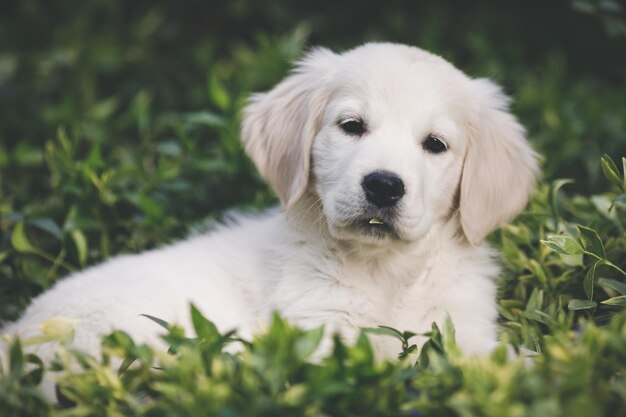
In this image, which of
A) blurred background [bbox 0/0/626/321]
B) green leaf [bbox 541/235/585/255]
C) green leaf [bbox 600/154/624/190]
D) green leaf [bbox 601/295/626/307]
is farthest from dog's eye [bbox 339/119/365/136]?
blurred background [bbox 0/0/626/321]

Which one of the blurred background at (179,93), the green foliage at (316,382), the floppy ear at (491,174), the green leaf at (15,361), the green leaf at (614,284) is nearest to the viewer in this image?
the green foliage at (316,382)

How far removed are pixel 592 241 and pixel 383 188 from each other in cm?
92

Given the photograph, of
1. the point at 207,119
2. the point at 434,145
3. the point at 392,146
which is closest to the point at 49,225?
the point at 207,119

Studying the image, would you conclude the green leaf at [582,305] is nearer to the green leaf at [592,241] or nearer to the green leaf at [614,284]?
the green leaf at [614,284]

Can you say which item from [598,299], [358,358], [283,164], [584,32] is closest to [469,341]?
[598,299]

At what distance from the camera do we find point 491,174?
3.52m

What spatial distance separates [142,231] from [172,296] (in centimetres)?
108

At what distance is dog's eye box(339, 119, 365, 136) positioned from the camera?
11.0ft

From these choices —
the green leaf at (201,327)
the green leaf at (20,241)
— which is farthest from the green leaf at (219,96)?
the green leaf at (201,327)

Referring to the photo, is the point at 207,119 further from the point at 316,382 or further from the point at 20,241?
the point at 316,382

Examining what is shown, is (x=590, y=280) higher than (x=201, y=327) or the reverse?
higher

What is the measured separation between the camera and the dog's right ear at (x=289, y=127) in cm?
350

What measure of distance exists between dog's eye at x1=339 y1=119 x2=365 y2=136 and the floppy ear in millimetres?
550

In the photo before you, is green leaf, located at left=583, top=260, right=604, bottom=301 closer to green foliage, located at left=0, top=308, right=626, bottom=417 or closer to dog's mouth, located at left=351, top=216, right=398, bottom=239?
green foliage, located at left=0, top=308, right=626, bottom=417
